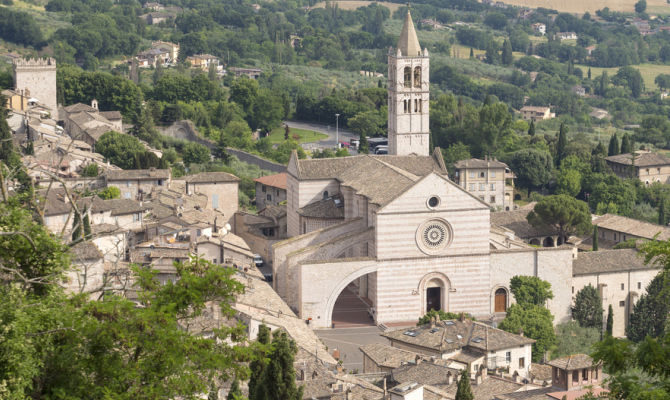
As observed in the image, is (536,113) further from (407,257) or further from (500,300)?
(407,257)

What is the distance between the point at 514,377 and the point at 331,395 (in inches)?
367

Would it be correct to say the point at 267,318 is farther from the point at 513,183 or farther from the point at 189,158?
the point at 513,183

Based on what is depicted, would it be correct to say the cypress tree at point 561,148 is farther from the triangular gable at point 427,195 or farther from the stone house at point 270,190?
the triangular gable at point 427,195

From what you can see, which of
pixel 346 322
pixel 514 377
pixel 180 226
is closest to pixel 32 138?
pixel 180 226

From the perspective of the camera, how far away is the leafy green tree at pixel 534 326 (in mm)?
58281

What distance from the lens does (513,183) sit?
336 feet

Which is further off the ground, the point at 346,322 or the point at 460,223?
the point at 460,223

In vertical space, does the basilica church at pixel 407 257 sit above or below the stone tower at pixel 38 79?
below

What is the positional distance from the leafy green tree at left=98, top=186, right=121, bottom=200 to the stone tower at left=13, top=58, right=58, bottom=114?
84.5 ft

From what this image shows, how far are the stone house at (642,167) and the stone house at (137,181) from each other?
44929mm

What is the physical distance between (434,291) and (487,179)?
3450 cm

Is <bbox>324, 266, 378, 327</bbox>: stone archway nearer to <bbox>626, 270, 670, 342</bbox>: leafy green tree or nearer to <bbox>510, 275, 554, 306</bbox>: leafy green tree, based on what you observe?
<bbox>510, 275, 554, 306</bbox>: leafy green tree

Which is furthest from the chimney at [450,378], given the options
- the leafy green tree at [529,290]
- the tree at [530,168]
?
the tree at [530,168]

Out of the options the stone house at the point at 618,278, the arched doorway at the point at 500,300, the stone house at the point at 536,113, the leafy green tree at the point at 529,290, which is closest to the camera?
the leafy green tree at the point at 529,290
